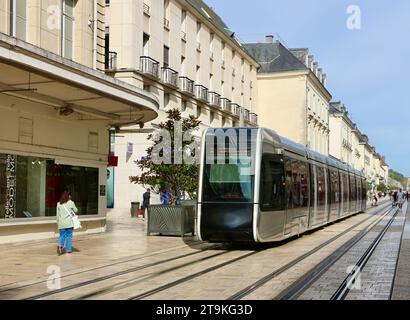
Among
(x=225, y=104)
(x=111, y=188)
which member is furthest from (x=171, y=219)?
(x=225, y=104)

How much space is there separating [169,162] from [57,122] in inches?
171

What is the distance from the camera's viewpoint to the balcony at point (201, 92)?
140ft

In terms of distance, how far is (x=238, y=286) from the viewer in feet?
32.7

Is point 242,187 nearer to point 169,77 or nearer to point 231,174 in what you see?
point 231,174

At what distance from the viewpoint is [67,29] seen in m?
21.0

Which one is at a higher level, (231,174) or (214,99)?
(214,99)

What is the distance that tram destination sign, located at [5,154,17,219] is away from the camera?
656 inches

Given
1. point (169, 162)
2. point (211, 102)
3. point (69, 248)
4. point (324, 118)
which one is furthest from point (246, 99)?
point (69, 248)

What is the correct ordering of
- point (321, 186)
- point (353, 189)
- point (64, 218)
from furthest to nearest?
point (353, 189)
point (321, 186)
point (64, 218)

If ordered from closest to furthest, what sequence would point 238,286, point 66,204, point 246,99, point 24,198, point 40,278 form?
point 238,286 → point 40,278 → point 66,204 → point 24,198 → point 246,99

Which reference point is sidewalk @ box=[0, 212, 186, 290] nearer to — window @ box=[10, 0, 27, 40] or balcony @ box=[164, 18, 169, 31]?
window @ box=[10, 0, 27, 40]

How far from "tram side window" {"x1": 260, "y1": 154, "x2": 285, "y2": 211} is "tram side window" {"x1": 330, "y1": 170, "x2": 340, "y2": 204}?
1024 cm

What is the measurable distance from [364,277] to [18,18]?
12846 millimetres

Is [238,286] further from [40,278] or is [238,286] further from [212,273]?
[40,278]
